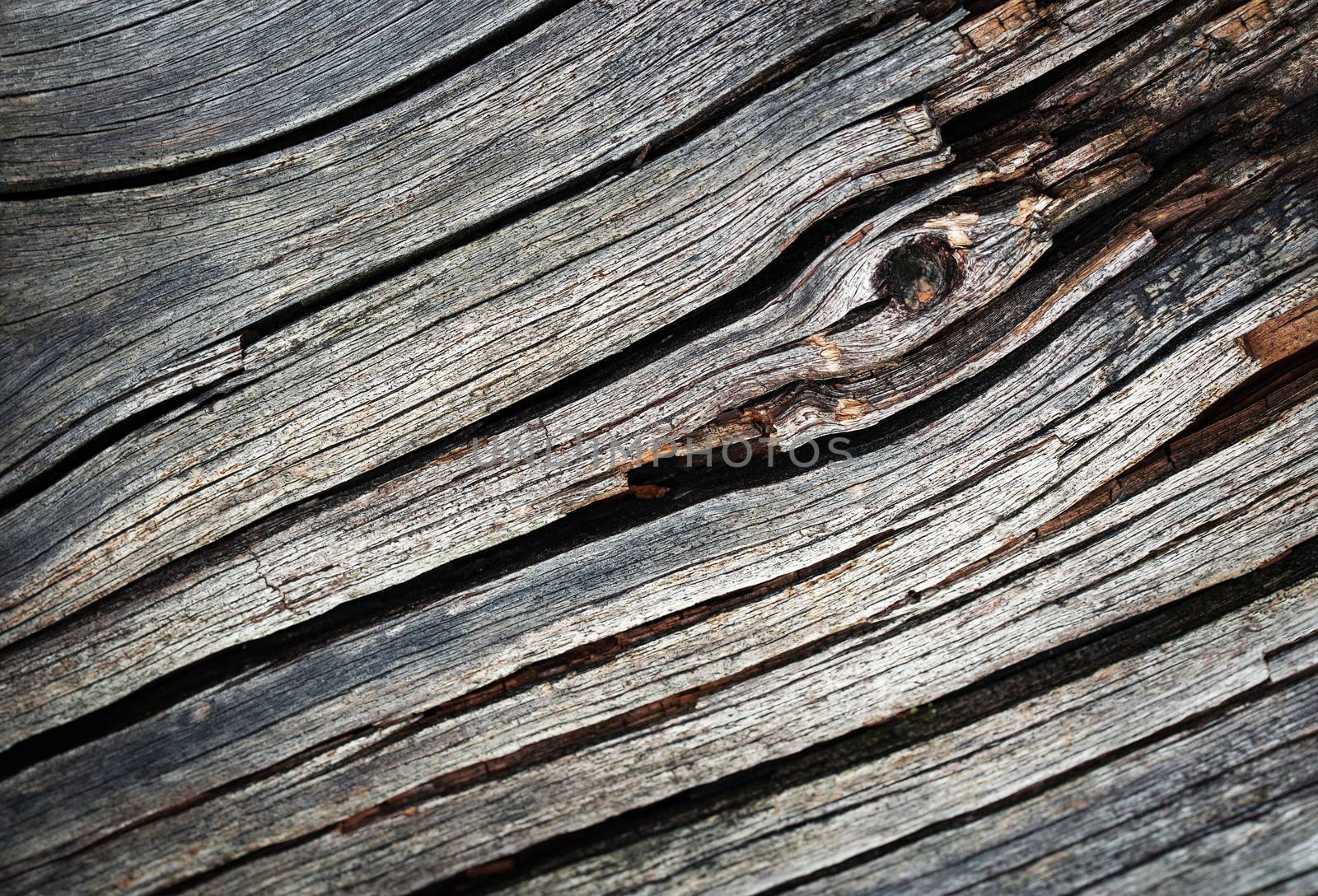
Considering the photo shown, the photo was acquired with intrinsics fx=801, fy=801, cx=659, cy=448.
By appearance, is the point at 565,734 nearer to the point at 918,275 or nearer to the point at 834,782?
the point at 834,782

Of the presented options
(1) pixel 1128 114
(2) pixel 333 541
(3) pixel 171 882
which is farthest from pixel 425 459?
(1) pixel 1128 114

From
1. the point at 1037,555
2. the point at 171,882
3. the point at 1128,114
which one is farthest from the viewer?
the point at 171,882

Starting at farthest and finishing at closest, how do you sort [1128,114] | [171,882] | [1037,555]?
[171,882]
[1037,555]
[1128,114]

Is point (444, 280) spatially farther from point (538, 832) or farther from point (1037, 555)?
point (1037, 555)

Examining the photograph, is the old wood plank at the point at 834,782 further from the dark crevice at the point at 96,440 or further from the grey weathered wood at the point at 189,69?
the grey weathered wood at the point at 189,69

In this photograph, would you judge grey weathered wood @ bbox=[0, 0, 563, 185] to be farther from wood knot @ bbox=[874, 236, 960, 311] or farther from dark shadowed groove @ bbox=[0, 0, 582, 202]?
wood knot @ bbox=[874, 236, 960, 311]

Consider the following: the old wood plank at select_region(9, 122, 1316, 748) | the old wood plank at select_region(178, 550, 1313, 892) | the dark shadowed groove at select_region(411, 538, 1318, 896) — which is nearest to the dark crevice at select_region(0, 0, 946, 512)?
the old wood plank at select_region(9, 122, 1316, 748)

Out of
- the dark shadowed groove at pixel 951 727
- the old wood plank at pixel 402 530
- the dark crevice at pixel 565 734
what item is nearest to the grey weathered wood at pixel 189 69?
the old wood plank at pixel 402 530
